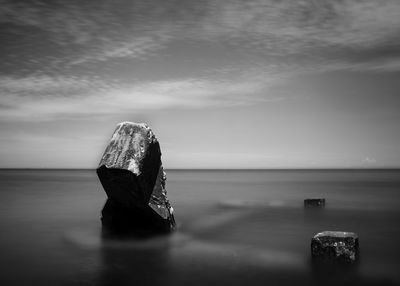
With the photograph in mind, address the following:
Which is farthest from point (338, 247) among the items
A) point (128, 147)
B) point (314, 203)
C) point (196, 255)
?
point (314, 203)

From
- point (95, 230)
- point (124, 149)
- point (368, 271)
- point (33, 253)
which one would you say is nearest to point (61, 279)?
point (33, 253)

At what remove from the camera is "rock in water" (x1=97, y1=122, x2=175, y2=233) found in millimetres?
11734

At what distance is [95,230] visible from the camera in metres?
15.5

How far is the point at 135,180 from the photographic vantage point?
11.6 meters

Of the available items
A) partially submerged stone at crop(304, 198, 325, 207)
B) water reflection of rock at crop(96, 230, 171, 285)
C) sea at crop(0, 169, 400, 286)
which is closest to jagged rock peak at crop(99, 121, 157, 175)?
water reflection of rock at crop(96, 230, 171, 285)

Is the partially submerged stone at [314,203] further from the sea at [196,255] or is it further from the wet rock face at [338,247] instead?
the wet rock face at [338,247]

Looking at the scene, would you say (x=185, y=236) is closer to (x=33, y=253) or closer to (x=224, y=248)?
(x=224, y=248)

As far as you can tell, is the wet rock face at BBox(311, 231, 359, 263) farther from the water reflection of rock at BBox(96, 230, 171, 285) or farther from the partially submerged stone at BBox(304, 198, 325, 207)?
the partially submerged stone at BBox(304, 198, 325, 207)

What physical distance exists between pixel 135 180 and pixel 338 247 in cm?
675

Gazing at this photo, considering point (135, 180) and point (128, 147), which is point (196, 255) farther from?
point (128, 147)

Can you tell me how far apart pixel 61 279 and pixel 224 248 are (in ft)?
18.2

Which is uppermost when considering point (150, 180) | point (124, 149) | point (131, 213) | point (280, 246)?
point (124, 149)

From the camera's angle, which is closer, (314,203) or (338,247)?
(338,247)

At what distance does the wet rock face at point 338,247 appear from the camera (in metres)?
9.41
